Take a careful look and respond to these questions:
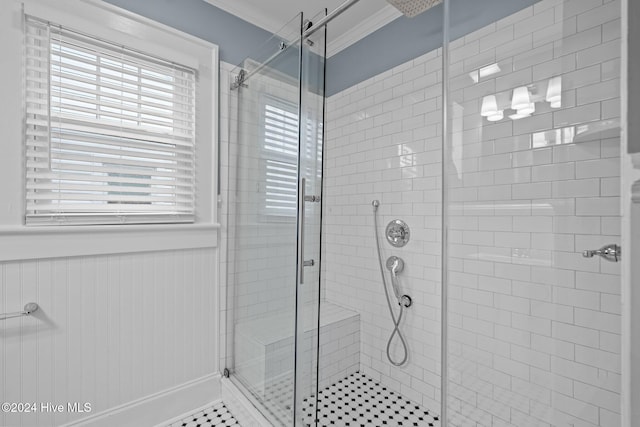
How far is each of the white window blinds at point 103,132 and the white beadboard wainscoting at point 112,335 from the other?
0.26 m

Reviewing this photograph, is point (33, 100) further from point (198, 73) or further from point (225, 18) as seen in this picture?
point (225, 18)

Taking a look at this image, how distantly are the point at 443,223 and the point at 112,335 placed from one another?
5.57ft

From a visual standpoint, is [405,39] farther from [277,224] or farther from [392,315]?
[392,315]

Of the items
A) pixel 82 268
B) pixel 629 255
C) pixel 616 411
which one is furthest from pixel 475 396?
pixel 82 268

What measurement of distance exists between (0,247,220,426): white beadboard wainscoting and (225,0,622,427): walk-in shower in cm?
22

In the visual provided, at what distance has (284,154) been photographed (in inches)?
54.6

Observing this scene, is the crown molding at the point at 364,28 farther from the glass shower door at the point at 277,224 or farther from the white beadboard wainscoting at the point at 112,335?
the white beadboard wainscoting at the point at 112,335

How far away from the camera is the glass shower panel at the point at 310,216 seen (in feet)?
4.11

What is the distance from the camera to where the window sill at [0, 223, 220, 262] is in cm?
125

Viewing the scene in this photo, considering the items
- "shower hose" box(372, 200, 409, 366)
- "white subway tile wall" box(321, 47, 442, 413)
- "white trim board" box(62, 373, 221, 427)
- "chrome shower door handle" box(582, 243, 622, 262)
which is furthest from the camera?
"shower hose" box(372, 200, 409, 366)

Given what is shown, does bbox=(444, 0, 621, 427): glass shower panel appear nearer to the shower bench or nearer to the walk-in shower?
the walk-in shower

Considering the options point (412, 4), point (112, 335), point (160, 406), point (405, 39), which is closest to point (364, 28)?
point (405, 39)

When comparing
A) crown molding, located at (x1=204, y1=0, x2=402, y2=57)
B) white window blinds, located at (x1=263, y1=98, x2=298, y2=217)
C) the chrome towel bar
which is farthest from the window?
the chrome towel bar

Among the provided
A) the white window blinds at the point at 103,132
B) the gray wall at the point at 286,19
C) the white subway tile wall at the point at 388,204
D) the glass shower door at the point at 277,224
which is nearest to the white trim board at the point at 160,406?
the glass shower door at the point at 277,224
